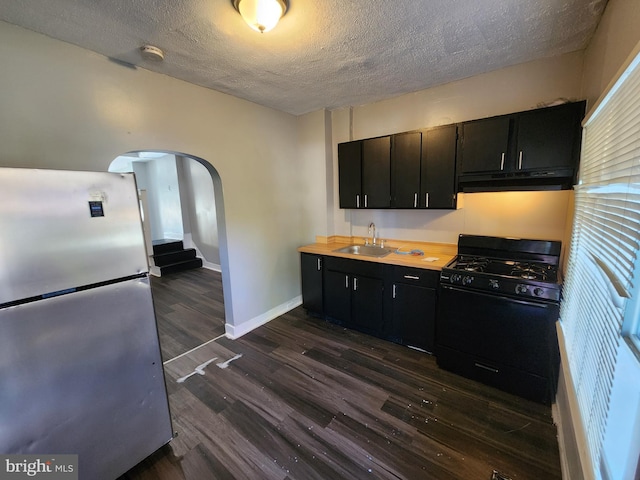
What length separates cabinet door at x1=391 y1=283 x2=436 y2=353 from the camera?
243 cm

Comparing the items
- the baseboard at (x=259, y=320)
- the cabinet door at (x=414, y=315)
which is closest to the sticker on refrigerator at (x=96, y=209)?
the baseboard at (x=259, y=320)

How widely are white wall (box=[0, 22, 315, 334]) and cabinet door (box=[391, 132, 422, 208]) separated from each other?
4.37ft

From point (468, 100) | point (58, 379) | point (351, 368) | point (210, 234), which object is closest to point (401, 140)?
point (468, 100)

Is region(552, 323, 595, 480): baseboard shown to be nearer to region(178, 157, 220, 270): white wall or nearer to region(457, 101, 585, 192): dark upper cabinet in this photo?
region(457, 101, 585, 192): dark upper cabinet

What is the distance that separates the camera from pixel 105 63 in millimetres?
1895

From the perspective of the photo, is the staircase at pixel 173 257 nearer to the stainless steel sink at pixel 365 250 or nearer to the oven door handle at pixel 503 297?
the stainless steel sink at pixel 365 250

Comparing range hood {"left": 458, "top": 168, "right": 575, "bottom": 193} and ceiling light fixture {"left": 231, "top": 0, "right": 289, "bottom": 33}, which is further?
range hood {"left": 458, "top": 168, "right": 575, "bottom": 193}

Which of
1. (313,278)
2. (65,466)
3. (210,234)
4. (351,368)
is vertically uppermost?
(210,234)

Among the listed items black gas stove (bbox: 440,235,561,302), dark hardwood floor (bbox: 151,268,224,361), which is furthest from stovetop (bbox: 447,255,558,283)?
dark hardwood floor (bbox: 151,268,224,361)

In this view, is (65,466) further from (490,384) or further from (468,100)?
(468,100)

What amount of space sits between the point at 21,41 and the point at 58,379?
1981mm

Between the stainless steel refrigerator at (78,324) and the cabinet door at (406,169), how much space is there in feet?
7.69

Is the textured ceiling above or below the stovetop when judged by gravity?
above

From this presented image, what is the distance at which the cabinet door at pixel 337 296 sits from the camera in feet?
9.77
